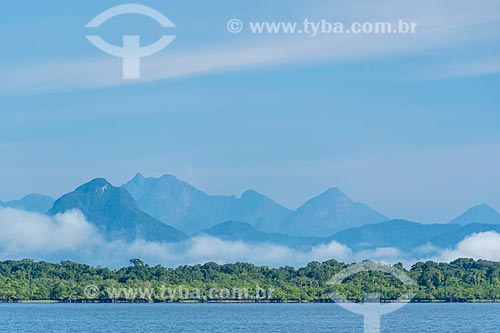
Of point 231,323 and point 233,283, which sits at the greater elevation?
point 233,283

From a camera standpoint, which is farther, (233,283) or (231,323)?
(233,283)

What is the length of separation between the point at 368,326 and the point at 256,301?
225ft

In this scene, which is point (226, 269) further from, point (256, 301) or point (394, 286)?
point (394, 286)

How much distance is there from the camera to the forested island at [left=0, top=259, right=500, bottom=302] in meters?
134

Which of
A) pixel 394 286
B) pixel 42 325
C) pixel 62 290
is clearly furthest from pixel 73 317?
pixel 394 286

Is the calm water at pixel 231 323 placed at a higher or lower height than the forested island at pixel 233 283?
lower

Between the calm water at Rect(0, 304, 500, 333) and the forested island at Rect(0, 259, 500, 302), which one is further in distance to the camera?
the forested island at Rect(0, 259, 500, 302)

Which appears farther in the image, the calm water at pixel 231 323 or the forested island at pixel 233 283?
the forested island at pixel 233 283

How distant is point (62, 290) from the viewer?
133750mm

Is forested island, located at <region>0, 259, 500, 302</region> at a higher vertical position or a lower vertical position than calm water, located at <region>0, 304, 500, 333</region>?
higher

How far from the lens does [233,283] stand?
463 ft

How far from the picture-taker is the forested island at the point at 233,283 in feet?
440

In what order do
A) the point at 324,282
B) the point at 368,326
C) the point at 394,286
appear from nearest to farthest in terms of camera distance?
the point at 368,326
the point at 394,286
the point at 324,282

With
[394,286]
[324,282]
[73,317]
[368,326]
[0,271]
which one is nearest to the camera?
[368,326]
